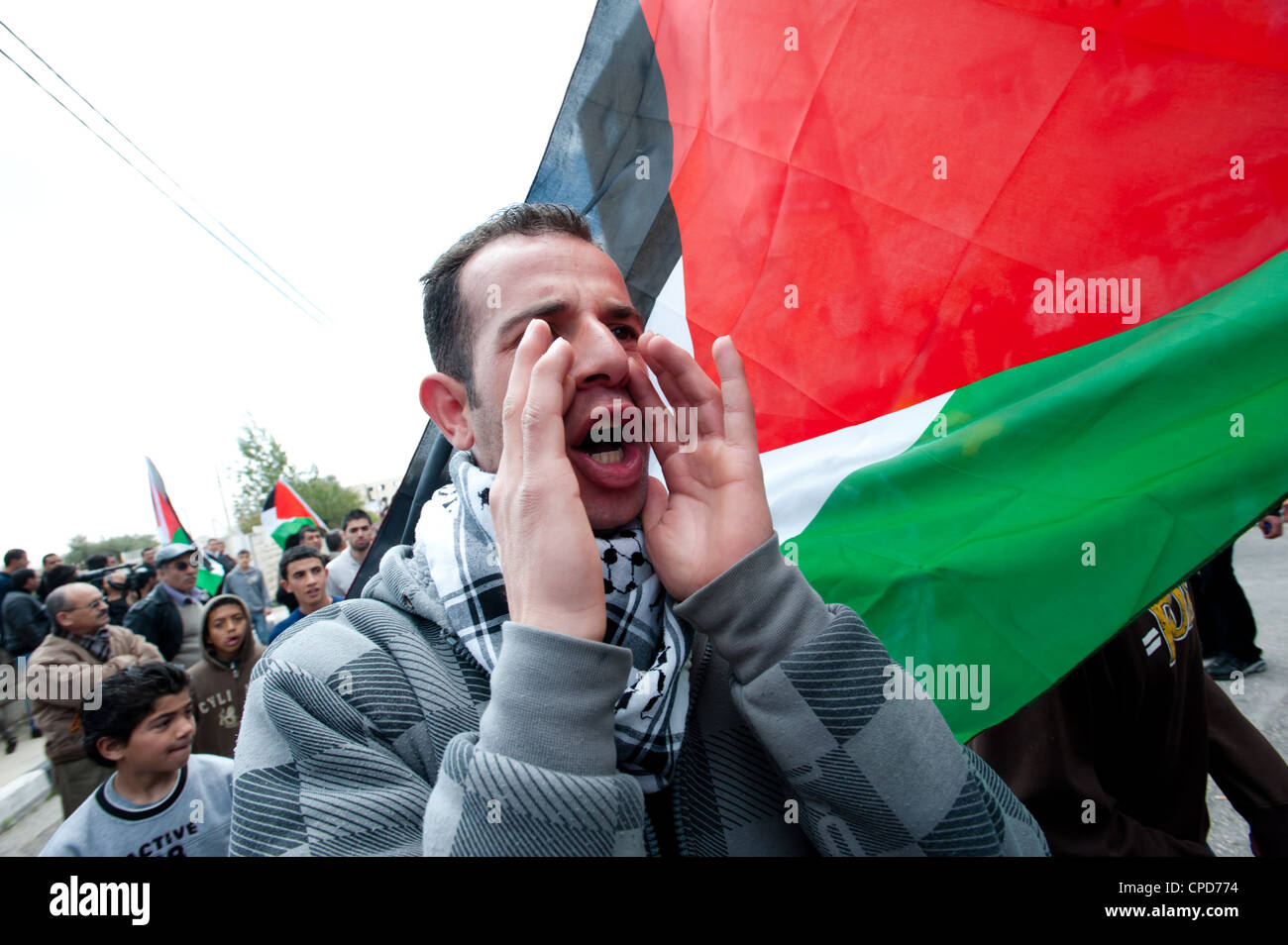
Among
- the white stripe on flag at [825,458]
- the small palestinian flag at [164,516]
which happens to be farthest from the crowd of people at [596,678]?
the small palestinian flag at [164,516]

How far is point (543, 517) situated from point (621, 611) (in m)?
0.29

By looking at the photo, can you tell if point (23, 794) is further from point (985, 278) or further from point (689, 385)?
point (985, 278)

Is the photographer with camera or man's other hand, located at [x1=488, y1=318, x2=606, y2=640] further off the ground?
man's other hand, located at [x1=488, y1=318, x2=606, y2=640]

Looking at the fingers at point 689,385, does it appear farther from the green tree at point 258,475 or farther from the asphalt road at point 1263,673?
the green tree at point 258,475

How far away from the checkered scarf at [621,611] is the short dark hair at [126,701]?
2017mm

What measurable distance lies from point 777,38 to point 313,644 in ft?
6.47

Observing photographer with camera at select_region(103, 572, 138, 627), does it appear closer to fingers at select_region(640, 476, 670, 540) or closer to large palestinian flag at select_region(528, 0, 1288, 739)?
large palestinian flag at select_region(528, 0, 1288, 739)

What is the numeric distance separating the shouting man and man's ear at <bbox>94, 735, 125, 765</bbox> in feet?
6.50

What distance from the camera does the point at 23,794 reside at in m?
4.71

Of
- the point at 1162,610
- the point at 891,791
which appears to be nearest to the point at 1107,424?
the point at 1162,610

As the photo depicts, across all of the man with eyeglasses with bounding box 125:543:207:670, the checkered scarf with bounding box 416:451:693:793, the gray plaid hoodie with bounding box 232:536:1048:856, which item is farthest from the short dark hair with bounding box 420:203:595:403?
the man with eyeglasses with bounding box 125:543:207:670

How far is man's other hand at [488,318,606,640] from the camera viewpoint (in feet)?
3.10
